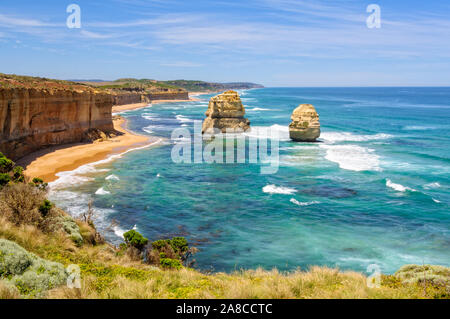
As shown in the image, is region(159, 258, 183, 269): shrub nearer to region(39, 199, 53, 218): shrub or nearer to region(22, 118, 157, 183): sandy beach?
region(39, 199, 53, 218): shrub

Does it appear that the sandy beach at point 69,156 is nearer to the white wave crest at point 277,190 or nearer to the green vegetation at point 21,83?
the green vegetation at point 21,83

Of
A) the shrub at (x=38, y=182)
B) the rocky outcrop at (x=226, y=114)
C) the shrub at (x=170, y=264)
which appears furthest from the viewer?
the rocky outcrop at (x=226, y=114)

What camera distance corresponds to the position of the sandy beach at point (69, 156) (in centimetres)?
3164

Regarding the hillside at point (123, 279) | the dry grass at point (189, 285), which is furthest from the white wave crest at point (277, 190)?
the dry grass at point (189, 285)

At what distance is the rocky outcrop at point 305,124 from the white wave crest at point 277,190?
65.1 feet

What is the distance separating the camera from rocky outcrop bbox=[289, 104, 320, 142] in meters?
46.0

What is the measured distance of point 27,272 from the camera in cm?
852

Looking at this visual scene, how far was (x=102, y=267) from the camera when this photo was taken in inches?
418

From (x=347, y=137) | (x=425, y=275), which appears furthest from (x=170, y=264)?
(x=347, y=137)

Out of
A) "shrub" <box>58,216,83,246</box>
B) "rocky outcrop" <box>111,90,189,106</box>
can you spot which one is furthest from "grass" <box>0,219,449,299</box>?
"rocky outcrop" <box>111,90,189,106</box>

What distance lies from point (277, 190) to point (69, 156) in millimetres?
22290

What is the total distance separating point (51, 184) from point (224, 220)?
14.5 metres

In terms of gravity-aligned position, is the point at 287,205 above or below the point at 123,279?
below

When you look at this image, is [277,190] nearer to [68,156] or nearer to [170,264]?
[170,264]
